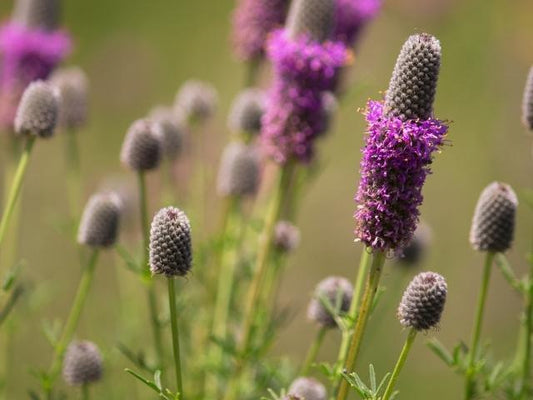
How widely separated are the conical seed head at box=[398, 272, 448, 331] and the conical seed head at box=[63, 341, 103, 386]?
4.17 feet

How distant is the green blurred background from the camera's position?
815cm

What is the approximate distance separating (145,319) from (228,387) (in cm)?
173

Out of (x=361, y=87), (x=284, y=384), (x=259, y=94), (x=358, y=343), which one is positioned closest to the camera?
(x=358, y=343)

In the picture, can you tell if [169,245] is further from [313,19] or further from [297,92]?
[313,19]

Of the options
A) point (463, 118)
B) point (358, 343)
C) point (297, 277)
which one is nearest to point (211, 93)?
point (358, 343)

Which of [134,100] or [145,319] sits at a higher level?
[134,100]

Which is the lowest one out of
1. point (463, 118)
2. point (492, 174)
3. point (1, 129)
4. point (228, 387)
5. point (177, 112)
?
point (228, 387)

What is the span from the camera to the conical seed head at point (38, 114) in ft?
10.7

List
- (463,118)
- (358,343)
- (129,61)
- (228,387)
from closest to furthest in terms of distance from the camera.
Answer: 1. (358,343)
2. (228,387)
3. (463,118)
4. (129,61)

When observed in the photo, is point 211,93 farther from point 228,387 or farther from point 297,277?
point 297,277

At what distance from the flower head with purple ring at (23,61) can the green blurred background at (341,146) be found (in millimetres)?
3107

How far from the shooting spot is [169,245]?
2.63 meters

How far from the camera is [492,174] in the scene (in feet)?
29.3

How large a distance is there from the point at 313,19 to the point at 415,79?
1.36 metres
